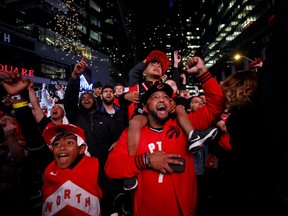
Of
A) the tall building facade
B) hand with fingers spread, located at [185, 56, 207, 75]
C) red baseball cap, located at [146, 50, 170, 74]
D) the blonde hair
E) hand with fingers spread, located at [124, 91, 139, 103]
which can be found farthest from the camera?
the tall building facade

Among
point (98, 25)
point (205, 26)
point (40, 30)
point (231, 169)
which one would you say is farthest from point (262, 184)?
point (205, 26)

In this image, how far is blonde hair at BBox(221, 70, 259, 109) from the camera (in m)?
1.75

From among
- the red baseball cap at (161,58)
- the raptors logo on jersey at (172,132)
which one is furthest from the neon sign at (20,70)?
the raptors logo on jersey at (172,132)

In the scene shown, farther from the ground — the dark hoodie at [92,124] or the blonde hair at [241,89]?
the blonde hair at [241,89]

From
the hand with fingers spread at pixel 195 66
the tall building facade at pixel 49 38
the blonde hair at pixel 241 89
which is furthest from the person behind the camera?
the tall building facade at pixel 49 38

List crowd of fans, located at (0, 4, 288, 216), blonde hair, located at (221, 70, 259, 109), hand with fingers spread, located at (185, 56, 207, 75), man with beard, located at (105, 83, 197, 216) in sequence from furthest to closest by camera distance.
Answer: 1. hand with fingers spread, located at (185, 56, 207, 75)
2. man with beard, located at (105, 83, 197, 216)
3. blonde hair, located at (221, 70, 259, 109)
4. crowd of fans, located at (0, 4, 288, 216)

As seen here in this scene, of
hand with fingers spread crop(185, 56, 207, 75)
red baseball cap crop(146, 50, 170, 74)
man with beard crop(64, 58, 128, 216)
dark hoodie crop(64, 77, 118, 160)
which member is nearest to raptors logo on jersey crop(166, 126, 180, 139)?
hand with fingers spread crop(185, 56, 207, 75)

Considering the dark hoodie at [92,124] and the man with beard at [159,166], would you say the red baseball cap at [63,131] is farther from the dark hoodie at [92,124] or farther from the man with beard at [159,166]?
the dark hoodie at [92,124]

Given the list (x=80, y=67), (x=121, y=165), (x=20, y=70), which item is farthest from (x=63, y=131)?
(x=20, y=70)

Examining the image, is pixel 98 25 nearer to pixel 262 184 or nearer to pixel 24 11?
pixel 24 11

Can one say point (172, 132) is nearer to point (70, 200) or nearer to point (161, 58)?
point (70, 200)

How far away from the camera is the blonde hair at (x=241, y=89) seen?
175cm

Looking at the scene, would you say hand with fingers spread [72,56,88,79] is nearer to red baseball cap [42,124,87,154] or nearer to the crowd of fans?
the crowd of fans

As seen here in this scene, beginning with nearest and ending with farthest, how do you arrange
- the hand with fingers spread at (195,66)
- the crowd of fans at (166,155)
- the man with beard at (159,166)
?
the crowd of fans at (166,155)
the man with beard at (159,166)
the hand with fingers spread at (195,66)
